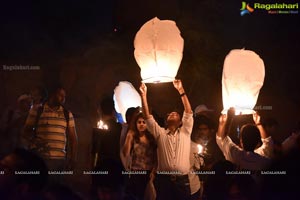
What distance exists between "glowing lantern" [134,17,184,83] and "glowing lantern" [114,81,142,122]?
5.23ft

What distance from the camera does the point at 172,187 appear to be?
5.46 m

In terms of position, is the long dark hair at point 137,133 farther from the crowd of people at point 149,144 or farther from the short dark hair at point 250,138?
the short dark hair at point 250,138

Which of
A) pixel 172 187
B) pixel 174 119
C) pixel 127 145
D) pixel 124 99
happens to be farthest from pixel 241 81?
pixel 124 99

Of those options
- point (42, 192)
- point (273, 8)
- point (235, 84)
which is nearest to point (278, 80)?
point (273, 8)

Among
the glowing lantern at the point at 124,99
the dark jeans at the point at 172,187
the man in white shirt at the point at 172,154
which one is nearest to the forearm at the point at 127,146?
the man in white shirt at the point at 172,154

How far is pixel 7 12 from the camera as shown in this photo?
10242mm

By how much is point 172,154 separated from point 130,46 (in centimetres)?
625

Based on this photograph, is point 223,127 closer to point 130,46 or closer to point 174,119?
point 174,119

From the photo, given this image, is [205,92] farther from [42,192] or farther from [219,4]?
[42,192]

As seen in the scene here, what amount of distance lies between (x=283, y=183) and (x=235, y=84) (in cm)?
386

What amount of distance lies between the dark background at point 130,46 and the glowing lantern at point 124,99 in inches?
106

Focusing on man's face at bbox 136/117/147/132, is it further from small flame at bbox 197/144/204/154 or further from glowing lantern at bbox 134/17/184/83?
small flame at bbox 197/144/204/154

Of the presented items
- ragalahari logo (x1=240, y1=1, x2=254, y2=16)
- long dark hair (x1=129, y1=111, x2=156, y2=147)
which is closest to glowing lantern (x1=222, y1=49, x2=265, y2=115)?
long dark hair (x1=129, y1=111, x2=156, y2=147)

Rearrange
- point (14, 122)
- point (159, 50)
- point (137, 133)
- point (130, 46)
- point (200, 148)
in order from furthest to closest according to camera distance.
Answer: point (130, 46) → point (14, 122) → point (200, 148) → point (137, 133) → point (159, 50)
